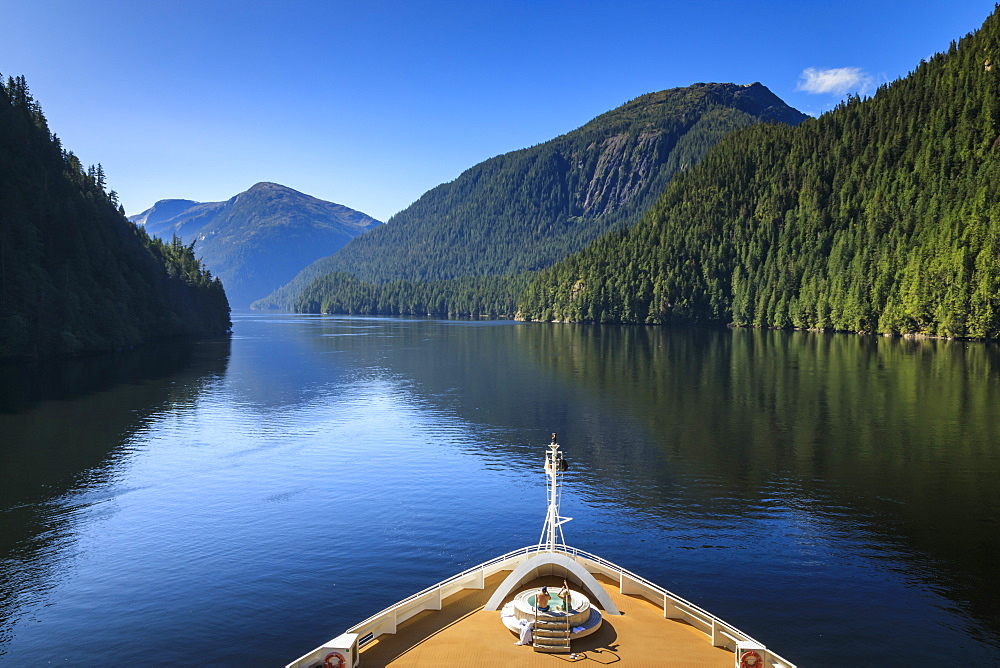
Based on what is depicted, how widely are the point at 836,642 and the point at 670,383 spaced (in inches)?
3632

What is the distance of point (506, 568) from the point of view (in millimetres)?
32844

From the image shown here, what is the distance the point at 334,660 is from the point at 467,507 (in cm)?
3130

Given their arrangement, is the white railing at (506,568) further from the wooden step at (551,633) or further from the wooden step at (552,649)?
the wooden step at (552,649)

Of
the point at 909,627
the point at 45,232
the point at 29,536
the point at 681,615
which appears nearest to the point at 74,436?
the point at 29,536

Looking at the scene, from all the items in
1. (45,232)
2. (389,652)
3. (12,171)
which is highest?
(12,171)

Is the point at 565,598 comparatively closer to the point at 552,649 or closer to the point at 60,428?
the point at 552,649

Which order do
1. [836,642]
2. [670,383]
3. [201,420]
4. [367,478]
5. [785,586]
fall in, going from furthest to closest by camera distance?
[670,383], [201,420], [367,478], [785,586], [836,642]

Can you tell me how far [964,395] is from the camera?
100 m

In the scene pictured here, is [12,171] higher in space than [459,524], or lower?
higher

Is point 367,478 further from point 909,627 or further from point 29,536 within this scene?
point 909,627

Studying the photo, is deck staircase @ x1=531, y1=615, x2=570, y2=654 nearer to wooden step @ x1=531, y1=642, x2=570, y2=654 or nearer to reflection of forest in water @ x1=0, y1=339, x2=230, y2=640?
wooden step @ x1=531, y1=642, x2=570, y2=654

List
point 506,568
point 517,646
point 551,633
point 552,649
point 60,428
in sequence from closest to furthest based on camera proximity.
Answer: point 552,649 → point 551,633 → point 517,646 → point 506,568 → point 60,428

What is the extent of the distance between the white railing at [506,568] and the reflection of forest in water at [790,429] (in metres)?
19.1

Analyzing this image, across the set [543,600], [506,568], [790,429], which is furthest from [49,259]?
[543,600]
